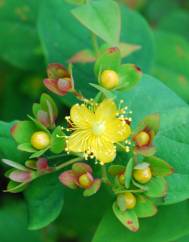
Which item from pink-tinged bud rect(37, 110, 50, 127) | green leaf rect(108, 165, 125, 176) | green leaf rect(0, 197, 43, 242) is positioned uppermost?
pink-tinged bud rect(37, 110, 50, 127)

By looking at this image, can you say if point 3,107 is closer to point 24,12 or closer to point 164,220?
point 24,12

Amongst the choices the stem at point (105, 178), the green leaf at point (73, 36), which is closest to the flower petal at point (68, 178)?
the stem at point (105, 178)

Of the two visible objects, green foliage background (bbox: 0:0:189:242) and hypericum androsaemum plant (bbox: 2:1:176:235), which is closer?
hypericum androsaemum plant (bbox: 2:1:176:235)

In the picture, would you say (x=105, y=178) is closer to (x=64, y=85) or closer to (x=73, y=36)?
(x=64, y=85)

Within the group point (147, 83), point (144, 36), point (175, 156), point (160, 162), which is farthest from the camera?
point (144, 36)

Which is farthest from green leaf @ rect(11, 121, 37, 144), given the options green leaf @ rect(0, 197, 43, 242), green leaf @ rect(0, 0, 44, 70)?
green leaf @ rect(0, 0, 44, 70)

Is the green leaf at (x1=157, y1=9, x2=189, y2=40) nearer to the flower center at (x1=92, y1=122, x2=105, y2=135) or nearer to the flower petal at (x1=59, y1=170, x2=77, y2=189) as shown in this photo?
the flower center at (x1=92, y1=122, x2=105, y2=135)

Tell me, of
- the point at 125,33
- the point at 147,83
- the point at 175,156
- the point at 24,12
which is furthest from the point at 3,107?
the point at 175,156
